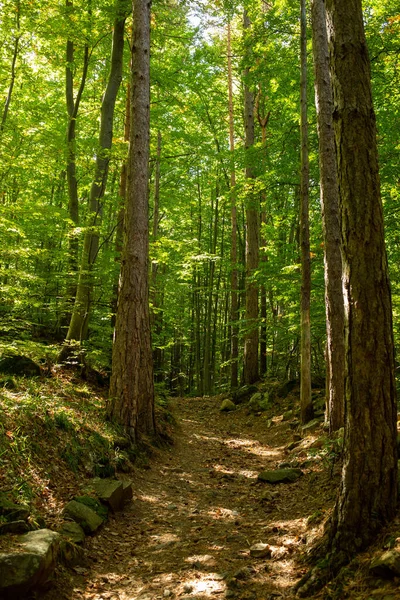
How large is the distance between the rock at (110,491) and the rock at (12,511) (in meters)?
1.35

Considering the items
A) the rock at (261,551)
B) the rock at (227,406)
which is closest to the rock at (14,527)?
the rock at (261,551)

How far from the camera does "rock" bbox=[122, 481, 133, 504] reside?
5273 mm

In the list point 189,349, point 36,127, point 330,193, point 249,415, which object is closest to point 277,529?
point 330,193

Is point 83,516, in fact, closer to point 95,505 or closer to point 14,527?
point 95,505

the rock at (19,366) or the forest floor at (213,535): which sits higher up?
the rock at (19,366)

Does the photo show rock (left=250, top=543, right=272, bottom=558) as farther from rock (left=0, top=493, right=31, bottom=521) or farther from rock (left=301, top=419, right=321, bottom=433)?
rock (left=301, top=419, right=321, bottom=433)

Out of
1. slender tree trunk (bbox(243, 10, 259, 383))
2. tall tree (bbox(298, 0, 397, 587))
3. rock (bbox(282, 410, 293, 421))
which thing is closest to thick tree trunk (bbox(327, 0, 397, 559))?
tall tree (bbox(298, 0, 397, 587))

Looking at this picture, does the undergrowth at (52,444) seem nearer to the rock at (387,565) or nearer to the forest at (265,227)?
the forest at (265,227)

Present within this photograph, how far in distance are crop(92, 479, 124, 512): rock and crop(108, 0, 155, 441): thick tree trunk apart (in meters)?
1.91

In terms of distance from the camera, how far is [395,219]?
334 inches

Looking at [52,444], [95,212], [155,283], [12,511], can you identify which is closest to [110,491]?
[52,444]

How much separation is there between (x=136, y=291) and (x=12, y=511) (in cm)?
447

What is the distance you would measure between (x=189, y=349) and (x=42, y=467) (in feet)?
73.1

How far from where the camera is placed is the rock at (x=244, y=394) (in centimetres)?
1403
